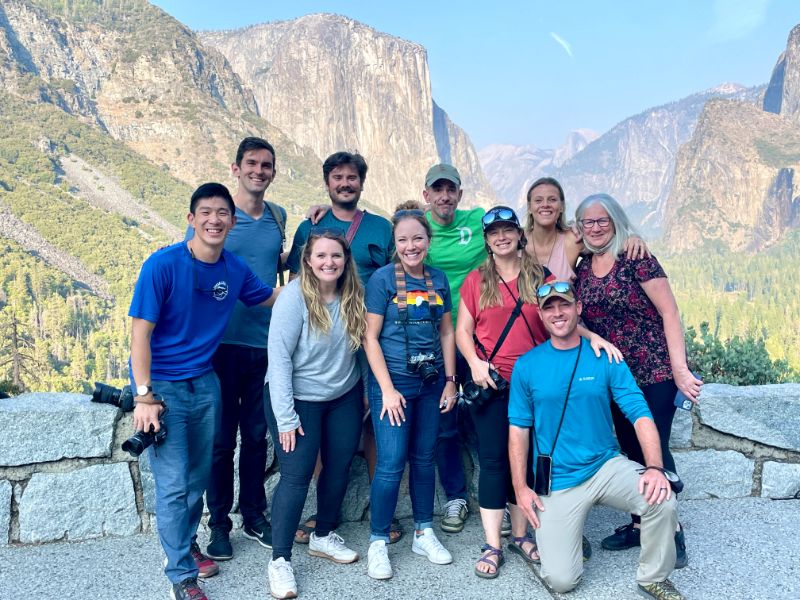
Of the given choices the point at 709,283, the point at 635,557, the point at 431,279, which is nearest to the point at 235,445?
the point at 431,279

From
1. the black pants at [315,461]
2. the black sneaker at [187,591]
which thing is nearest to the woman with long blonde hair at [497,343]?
the black pants at [315,461]

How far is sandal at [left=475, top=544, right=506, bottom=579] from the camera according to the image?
321 cm

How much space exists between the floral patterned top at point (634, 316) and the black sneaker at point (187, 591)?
2.50 m

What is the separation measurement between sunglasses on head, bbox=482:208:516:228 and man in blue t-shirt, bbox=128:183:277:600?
1.38 meters

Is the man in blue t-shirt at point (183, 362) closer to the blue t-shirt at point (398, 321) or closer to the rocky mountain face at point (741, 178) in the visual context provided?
the blue t-shirt at point (398, 321)

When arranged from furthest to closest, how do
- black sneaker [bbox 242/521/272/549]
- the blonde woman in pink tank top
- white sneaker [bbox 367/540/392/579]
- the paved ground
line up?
1. the blonde woman in pink tank top
2. black sneaker [bbox 242/521/272/549]
3. white sneaker [bbox 367/540/392/579]
4. the paved ground

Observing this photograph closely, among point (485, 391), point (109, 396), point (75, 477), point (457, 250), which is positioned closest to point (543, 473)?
point (485, 391)

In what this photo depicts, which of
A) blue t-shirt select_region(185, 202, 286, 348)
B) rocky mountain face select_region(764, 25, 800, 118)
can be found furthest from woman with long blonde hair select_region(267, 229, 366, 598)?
rocky mountain face select_region(764, 25, 800, 118)

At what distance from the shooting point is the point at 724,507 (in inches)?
161

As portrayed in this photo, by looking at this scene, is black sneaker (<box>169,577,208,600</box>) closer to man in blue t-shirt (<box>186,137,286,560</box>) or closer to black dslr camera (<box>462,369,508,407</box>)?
man in blue t-shirt (<box>186,137,286,560</box>)

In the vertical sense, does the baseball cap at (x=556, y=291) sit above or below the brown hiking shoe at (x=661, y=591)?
above

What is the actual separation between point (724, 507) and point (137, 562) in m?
3.66

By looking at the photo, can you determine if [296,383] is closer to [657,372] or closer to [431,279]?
[431,279]

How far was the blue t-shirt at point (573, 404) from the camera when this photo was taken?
316 centimetres
